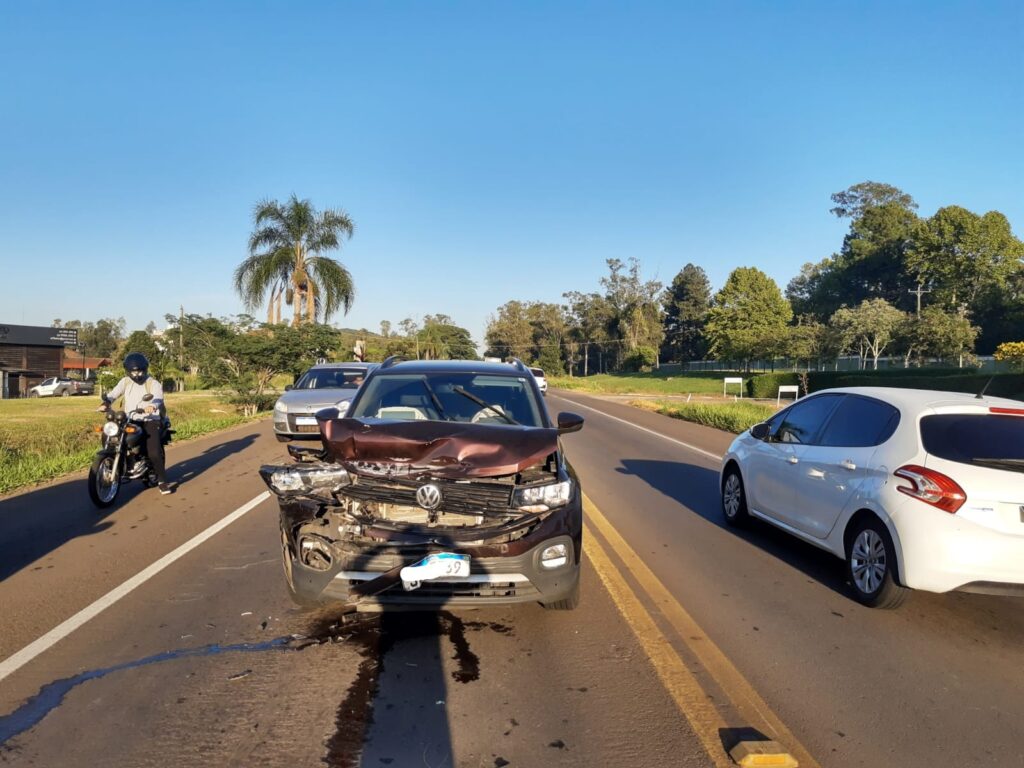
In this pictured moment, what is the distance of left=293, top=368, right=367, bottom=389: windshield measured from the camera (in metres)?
15.8

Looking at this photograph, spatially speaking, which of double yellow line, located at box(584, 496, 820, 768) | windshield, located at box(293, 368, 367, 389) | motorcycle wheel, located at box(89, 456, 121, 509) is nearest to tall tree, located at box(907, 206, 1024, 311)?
windshield, located at box(293, 368, 367, 389)

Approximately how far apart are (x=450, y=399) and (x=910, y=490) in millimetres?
3442

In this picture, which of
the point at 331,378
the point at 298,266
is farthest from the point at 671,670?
the point at 298,266

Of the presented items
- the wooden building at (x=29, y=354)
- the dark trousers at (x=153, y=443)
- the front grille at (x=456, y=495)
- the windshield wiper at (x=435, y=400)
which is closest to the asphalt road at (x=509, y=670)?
the front grille at (x=456, y=495)

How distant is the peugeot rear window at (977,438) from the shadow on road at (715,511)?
1411 millimetres

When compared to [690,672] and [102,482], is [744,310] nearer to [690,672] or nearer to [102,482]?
[102,482]

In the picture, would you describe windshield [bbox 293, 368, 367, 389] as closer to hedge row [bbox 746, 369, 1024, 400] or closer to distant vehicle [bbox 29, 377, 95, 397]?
hedge row [bbox 746, 369, 1024, 400]

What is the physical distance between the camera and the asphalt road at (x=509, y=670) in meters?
3.37

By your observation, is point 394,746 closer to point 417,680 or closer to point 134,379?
point 417,680

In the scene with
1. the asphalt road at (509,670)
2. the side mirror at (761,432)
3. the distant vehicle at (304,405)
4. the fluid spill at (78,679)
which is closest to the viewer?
the asphalt road at (509,670)

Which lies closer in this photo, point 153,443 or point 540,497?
point 540,497

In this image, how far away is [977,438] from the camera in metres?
5.23

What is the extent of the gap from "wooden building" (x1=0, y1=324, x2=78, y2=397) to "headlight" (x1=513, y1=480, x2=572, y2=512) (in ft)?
189

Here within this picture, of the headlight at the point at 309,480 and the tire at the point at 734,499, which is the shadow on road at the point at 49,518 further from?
the tire at the point at 734,499
